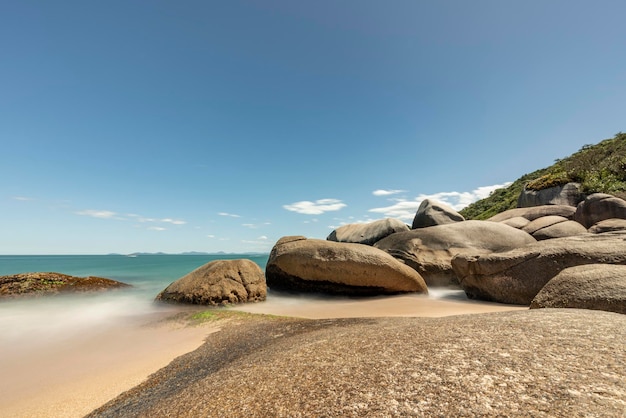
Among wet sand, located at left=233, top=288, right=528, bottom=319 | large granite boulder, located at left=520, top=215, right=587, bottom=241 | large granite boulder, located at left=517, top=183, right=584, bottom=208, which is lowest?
wet sand, located at left=233, top=288, right=528, bottom=319

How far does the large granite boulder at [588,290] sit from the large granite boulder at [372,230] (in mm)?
10809

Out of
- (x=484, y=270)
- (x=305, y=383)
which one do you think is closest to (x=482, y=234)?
(x=484, y=270)

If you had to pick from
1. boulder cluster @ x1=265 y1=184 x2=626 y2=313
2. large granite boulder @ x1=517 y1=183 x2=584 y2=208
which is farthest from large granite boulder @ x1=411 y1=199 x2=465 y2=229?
large granite boulder @ x1=517 y1=183 x2=584 y2=208

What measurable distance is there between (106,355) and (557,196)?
2628 centimetres

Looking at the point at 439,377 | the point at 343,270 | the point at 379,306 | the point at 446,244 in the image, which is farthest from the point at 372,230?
the point at 439,377

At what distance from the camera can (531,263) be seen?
24.4 ft

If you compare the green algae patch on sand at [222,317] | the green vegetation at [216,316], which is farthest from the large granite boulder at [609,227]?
the green vegetation at [216,316]

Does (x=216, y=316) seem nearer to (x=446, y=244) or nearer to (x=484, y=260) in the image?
(x=484, y=260)

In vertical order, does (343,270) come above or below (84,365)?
above

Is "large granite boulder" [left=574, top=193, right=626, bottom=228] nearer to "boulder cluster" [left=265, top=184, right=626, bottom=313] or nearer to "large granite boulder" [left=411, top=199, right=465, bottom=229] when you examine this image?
"boulder cluster" [left=265, top=184, right=626, bottom=313]

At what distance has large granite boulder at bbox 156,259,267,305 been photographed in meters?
9.48

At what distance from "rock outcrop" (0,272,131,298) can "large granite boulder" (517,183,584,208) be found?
91.9ft

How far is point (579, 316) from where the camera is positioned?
3.07 m

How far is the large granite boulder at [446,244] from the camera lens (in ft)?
37.3
